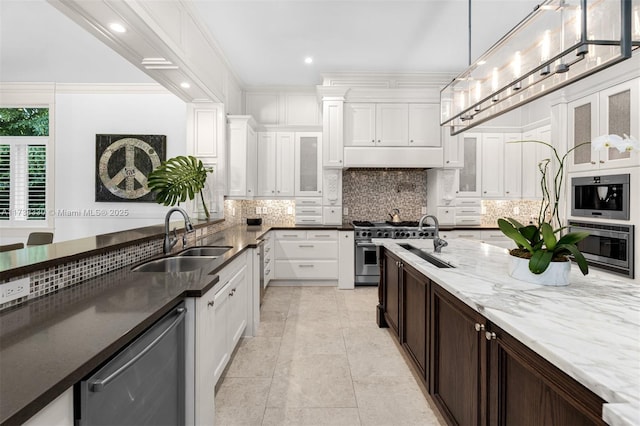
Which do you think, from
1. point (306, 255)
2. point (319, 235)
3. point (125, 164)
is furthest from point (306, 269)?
point (125, 164)

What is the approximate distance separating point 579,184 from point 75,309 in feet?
15.4

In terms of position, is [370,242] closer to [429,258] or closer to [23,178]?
[429,258]

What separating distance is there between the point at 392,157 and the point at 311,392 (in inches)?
140

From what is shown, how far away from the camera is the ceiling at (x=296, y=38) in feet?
10.3

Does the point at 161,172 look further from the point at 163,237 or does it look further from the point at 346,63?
the point at 346,63

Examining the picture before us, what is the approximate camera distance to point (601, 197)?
340 cm

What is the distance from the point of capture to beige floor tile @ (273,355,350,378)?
2404mm

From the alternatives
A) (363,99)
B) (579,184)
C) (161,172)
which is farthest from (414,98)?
(161,172)

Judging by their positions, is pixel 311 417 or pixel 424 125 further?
pixel 424 125

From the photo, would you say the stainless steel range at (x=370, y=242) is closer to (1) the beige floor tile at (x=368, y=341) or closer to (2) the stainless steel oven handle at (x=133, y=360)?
(1) the beige floor tile at (x=368, y=341)

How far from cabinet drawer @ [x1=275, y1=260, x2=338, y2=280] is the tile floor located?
116 centimetres

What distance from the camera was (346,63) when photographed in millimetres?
4473

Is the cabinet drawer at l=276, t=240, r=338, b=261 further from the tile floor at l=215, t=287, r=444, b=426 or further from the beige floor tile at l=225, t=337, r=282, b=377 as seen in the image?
the beige floor tile at l=225, t=337, r=282, b=377

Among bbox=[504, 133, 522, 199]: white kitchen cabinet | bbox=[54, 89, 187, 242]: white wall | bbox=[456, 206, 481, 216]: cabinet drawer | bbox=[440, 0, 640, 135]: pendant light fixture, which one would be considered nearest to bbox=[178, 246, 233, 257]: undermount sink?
bbox=[440, 0, 640, 135]: pendant light fixture
